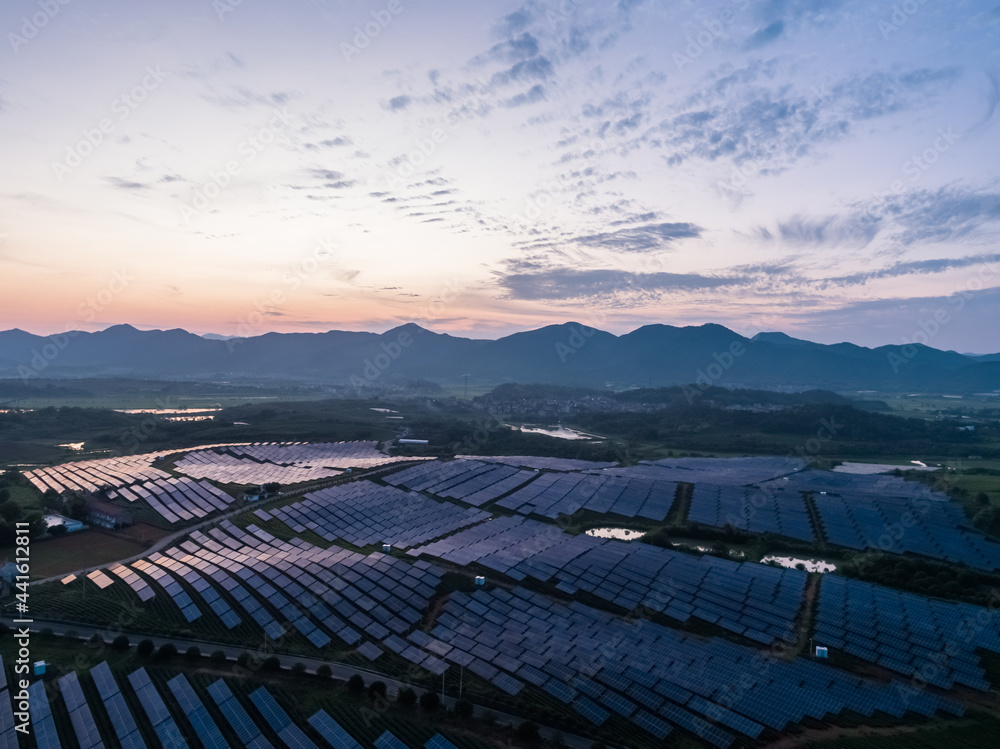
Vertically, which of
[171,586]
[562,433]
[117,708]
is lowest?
[117,708]

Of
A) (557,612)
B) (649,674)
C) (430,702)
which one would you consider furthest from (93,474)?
(649,674)

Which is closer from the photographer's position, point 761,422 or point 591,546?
point 591,546

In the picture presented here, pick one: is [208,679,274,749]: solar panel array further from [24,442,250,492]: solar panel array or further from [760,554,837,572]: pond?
[24,442,250,492]: solar panel array

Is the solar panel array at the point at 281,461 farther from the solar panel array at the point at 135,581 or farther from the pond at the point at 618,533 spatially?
the pond at the point at 618,533

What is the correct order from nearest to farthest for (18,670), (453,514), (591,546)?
(18,670) → (591,546) → (453,514)

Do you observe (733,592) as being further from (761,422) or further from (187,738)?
(761,422)

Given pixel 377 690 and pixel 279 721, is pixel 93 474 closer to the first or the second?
pixel 279 721

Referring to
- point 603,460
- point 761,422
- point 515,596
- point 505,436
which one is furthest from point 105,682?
point 761,422
